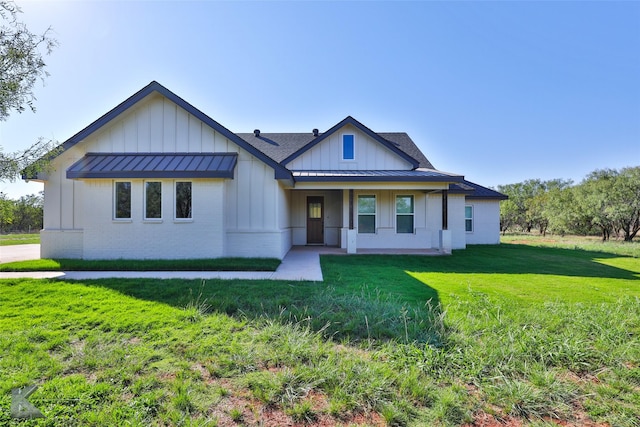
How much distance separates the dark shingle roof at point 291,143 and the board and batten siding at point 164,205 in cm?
533

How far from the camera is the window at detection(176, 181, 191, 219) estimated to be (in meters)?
9.09

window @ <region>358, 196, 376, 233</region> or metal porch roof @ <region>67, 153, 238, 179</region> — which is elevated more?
metal porch roof @ <region>67, 153, 238, 179</region>

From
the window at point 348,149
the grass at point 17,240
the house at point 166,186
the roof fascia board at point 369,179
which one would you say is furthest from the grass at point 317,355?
the grass at point 17,240

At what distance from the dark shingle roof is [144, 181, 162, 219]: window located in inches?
258

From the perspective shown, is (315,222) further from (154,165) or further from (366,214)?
(154,165)

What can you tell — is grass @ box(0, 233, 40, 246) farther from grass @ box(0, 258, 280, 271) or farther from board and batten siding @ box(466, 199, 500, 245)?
board and batten siding @ box(466, 199, 500, 245)

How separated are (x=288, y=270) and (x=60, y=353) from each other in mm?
5244

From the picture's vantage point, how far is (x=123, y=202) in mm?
9117

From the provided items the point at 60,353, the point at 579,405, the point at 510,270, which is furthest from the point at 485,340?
the point at 510,270

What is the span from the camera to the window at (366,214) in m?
13.0

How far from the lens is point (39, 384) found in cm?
291

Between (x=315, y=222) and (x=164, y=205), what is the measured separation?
7.10 meters

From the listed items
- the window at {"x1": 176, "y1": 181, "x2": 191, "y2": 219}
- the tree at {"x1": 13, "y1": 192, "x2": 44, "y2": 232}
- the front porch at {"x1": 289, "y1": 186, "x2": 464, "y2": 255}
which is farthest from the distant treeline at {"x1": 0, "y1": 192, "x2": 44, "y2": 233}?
the front porch at {"x1": 289, "y1": 186, "x2": 464, "y2": 255}

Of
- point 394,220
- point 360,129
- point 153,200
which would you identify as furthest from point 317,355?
point 360,129
